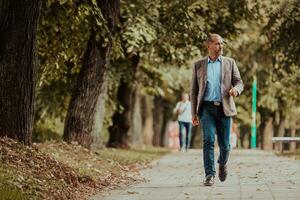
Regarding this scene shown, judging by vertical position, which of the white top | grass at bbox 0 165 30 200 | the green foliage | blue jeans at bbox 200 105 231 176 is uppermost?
the green foliage

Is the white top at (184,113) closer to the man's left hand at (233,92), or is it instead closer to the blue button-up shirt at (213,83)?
the blue button-up shirt at (213,83)

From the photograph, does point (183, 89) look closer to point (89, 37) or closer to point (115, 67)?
point (115, 67)

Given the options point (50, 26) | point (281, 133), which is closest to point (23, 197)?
point (50, 26)

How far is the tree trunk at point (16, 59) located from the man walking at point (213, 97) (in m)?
2.68

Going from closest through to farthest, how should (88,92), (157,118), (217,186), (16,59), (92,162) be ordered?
(217,186) → (16,59) → (92,162) → (88,92) → (157,118)

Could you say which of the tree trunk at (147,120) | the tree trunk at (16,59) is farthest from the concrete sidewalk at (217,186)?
the tree trunk at (147,120)

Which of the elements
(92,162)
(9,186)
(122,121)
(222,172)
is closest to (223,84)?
(222,172)

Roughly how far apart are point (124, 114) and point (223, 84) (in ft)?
51.6

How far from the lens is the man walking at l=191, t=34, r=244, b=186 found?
37.2ft

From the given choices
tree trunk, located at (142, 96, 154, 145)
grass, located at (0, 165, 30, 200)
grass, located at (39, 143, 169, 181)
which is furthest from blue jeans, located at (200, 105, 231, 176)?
tree trunk, located at (142, 96, 154, 145)

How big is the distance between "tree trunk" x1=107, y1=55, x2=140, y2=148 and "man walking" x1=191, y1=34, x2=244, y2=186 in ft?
46.9

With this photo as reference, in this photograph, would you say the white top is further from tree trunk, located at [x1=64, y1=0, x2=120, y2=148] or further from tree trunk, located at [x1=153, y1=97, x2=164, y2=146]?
tree trunk, located at [x1=153, y1=97, x2=164, y2=146]

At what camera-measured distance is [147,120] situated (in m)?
41.4

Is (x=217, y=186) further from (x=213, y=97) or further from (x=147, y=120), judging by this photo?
(x=147, y=120)
